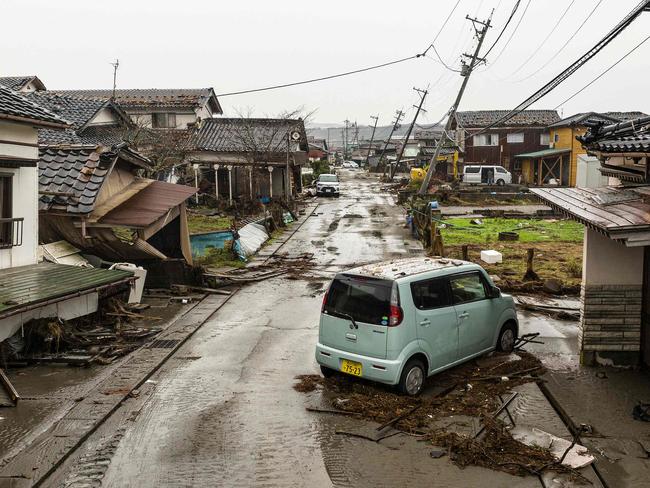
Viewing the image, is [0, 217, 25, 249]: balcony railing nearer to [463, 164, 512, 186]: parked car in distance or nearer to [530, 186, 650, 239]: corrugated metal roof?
[530, 186, 650, 239]: corrugated metal roof

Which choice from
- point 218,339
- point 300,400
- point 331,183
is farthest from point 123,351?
point 331,183

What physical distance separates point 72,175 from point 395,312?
378 inches

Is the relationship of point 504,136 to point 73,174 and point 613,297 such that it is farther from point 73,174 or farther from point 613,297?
point 613,297

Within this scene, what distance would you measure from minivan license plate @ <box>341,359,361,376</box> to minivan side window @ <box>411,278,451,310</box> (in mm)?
1218

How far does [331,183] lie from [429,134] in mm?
44062

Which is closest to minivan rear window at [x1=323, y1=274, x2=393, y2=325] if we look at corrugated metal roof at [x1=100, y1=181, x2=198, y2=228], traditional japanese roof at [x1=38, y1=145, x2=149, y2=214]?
corrugated metal roof at [x1=100, y1=181, x2=198, y2=228]

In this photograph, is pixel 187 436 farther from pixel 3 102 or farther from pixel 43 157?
pixel 43 157

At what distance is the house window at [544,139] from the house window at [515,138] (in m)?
1.62

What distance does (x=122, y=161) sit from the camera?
15922mm

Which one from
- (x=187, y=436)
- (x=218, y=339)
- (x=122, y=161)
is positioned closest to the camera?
(x=187, y=436)

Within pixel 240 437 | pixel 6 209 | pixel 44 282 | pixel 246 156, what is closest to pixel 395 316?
pixel 240 437

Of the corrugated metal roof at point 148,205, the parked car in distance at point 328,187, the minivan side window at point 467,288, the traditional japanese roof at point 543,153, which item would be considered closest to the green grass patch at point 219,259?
the corrugated metal roof at point 148,205

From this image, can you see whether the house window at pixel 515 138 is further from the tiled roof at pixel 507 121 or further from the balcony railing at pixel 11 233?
the balcony railing at pixel 11 233

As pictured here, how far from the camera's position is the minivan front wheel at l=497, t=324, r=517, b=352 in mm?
10656
